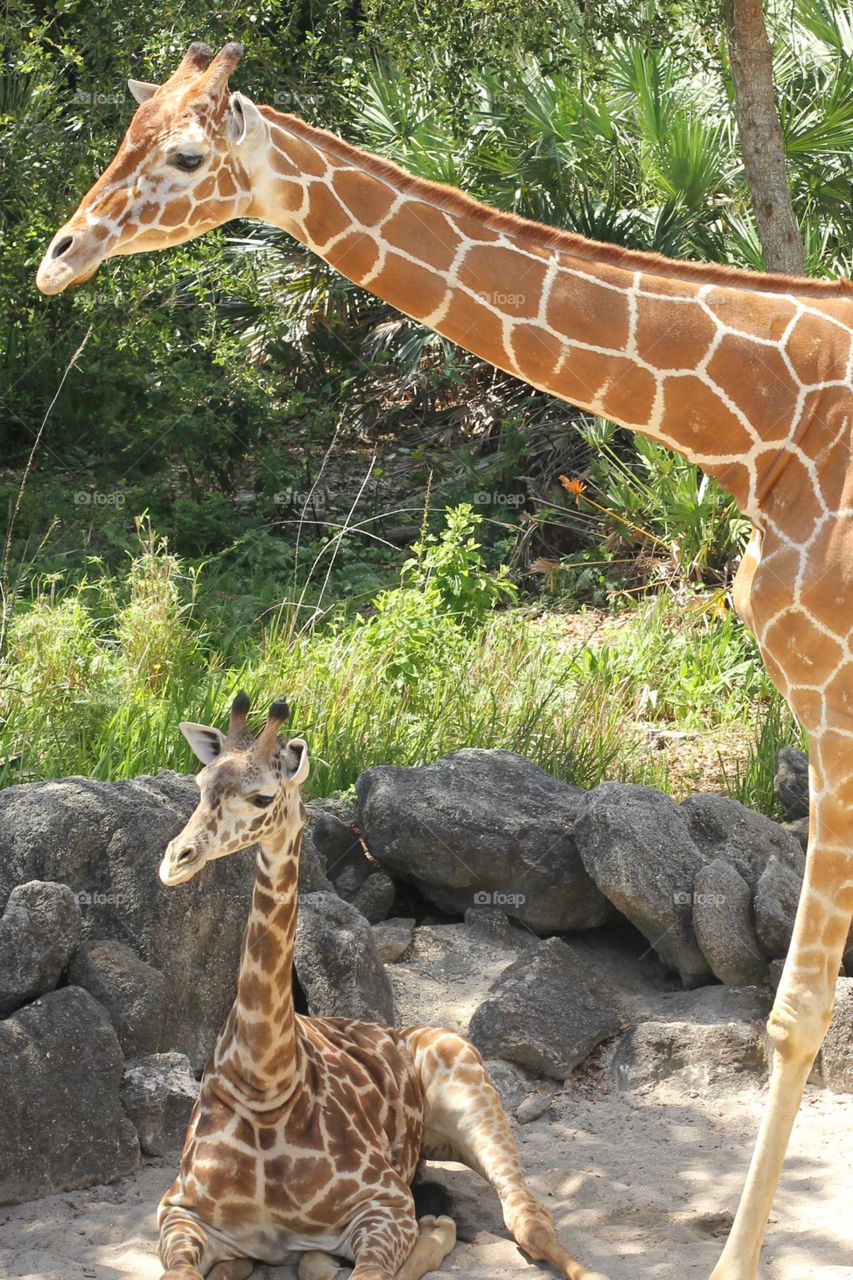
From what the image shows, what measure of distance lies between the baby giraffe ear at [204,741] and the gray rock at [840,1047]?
8.17 feet

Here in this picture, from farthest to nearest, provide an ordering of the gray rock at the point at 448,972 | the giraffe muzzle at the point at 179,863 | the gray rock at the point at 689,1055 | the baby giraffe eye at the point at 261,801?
the gray rock at the point at 448,972 < the gray rock at the point at 689,1055 < the baby giraffe eye at the point at 261,801 < the giraffe muzzle at the point at 179,863

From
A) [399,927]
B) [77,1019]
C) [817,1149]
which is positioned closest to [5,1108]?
[77,1019]

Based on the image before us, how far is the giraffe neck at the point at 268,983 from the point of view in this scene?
437 centimetres

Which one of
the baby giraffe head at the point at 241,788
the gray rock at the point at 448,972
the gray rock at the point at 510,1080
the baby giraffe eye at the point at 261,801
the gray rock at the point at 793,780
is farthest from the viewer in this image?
the gray rock at the point at 793,780

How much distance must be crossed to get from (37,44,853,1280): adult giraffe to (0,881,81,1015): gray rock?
7.17 ft

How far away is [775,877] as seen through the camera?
20.3ft

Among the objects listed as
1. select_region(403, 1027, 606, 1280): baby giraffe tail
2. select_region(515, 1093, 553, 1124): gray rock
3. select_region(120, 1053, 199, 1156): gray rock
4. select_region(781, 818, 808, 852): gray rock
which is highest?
select_region(403, 1027, 606, 1280): baby giraffe tail

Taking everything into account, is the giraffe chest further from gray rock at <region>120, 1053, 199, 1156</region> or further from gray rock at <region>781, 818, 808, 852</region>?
gray rock at <region>781, 818, 808, 852</region>

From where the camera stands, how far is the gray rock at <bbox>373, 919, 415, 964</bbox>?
632 centimetres

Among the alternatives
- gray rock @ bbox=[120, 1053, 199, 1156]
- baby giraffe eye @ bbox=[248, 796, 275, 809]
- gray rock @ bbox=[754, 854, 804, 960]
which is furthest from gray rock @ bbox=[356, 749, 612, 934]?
baby giraffe eye @ bbox=[248, 796, 275, 809]

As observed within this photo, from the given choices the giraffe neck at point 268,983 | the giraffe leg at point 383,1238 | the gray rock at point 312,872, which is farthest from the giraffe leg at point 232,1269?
the gray rock at point 312,872

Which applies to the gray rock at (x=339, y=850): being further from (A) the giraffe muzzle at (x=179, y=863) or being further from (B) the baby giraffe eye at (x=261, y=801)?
(A) the giraffe muzzle at (x=179, y=863)

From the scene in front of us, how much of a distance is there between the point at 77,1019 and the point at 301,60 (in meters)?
7.40

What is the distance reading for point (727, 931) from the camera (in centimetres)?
603
